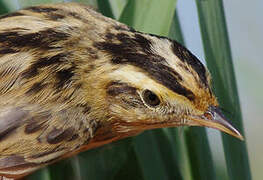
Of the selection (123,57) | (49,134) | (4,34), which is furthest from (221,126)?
(4,34)

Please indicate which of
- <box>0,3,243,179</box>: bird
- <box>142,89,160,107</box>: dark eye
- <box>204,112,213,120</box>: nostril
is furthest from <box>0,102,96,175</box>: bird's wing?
<box>204,112,213,120</box>: nostril

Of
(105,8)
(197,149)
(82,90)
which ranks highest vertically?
(105,8)

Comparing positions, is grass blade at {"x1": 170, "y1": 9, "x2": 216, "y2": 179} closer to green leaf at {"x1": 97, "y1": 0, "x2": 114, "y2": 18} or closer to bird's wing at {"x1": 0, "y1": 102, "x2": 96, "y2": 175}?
green leaf at {"x1": 97, "y1": 0, "x2": 114, "y2": 18}

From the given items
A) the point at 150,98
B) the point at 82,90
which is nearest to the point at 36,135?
the point at 82,90

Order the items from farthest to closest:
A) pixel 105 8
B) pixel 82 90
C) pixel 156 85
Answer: pixel 105 8 → pixel 82 90 → pixel 156 85

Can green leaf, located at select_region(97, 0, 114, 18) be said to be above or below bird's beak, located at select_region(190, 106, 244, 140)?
above

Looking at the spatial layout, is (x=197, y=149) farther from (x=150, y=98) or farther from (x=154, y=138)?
(x=150, y=98)

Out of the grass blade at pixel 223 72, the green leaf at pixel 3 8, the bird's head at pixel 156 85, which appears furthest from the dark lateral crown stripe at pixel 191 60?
the green leaf at pixel 3 8

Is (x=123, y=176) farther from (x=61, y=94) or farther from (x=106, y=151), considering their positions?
(x=61, y=94)
